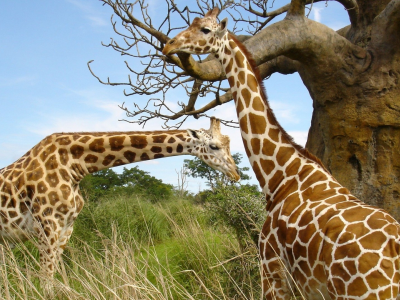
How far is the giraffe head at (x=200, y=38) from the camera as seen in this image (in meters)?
3.73

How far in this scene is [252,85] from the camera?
12.1ft

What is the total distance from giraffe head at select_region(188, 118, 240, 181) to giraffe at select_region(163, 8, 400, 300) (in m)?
1.43

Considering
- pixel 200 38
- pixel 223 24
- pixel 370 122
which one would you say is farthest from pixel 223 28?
pixel 370 122

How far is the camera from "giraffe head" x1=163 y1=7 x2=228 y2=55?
3730 millimetres

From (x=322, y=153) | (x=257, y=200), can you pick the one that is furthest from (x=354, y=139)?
(x=257, y=200)

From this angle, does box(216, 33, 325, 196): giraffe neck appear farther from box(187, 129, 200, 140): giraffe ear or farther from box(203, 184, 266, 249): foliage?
box(203, 184, 266, 249): foliage

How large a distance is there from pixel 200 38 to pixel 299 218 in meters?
1.86

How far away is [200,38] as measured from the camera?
3.74 m

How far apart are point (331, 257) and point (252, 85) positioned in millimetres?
1756

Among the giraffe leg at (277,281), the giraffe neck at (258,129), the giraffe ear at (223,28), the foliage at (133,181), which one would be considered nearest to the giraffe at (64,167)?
the giraffe neck at (258,129)

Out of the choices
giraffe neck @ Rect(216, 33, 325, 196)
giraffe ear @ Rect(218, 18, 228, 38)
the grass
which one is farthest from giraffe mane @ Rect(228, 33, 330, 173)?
the grass

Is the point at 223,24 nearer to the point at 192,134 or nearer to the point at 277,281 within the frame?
the point at 192,134

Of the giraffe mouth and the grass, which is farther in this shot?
the giraffe mouth

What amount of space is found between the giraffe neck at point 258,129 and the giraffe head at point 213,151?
4.67ft
